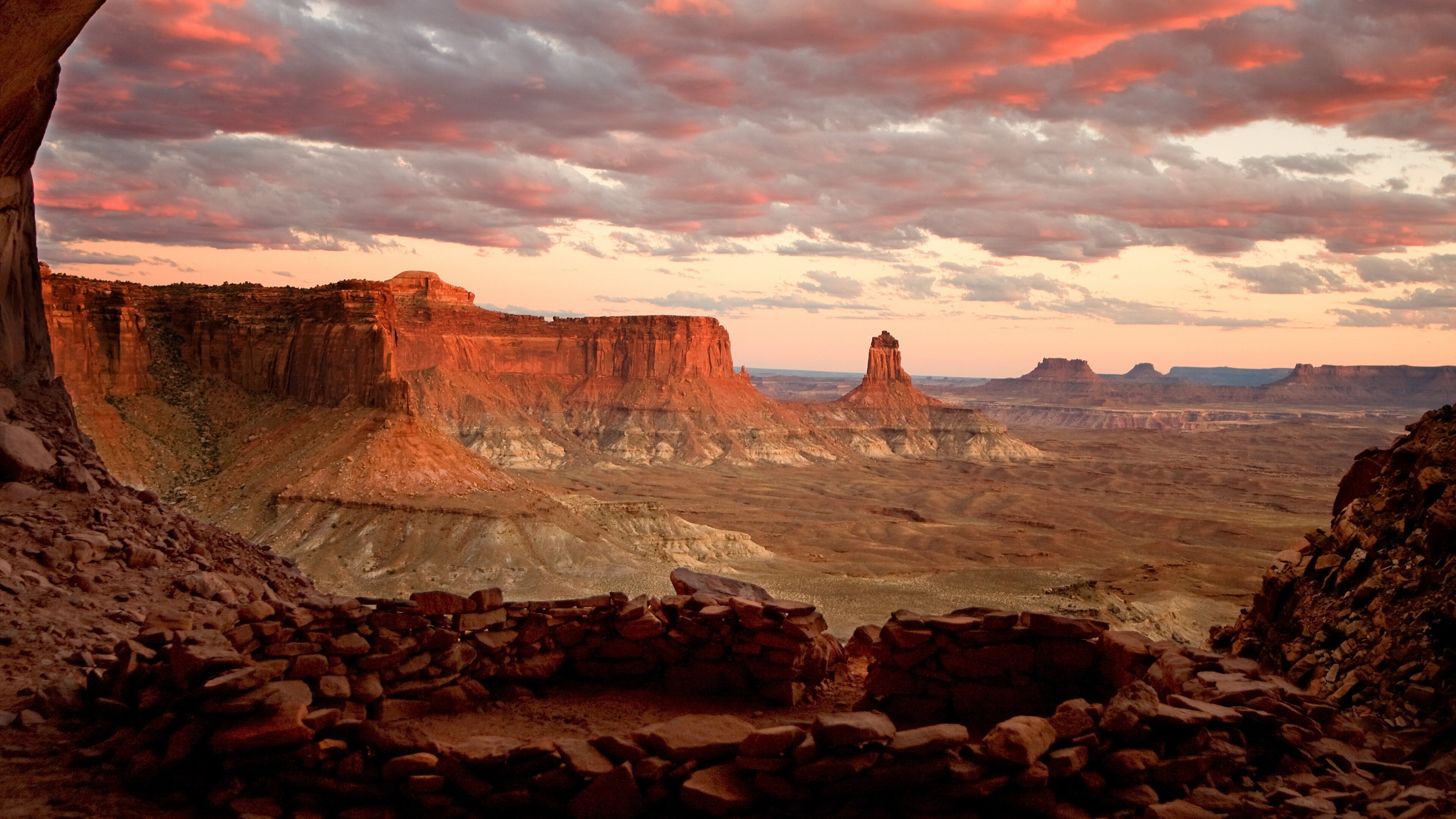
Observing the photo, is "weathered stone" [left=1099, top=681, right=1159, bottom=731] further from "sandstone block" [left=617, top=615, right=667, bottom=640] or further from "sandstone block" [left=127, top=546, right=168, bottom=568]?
"sandstone block" [left=127, top=546, right=168, bottom=568]

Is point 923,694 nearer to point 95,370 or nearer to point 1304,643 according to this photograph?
point 1304,643

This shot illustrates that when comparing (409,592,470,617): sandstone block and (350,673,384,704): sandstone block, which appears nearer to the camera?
(350,673,384,704): sandstone block

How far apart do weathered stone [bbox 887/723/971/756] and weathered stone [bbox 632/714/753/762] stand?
160cm

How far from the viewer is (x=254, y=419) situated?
69.9 metres

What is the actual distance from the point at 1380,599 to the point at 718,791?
10.8m

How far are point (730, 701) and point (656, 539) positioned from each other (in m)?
57.6

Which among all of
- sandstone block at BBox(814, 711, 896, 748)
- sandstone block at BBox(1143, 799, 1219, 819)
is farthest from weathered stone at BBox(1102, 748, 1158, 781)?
sandstone block at BBox(814, 711, 896, 748)

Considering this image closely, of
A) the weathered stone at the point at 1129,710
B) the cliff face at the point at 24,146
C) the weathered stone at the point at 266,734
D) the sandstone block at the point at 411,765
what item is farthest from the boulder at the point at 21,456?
the weathered stone at the point at 1129,710

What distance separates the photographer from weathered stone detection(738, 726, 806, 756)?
10203mm

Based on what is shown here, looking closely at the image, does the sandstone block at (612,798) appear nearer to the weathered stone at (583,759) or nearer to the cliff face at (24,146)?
the weathered stone at (583,759)

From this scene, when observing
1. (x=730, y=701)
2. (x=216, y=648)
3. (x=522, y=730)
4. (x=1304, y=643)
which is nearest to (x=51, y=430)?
(x=216, y=648)

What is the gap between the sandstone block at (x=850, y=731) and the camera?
1011 centimetres

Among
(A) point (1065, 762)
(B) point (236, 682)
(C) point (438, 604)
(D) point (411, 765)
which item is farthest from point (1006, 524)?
(B) point (236, 682)

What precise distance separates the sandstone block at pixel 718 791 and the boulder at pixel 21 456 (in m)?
16.1
